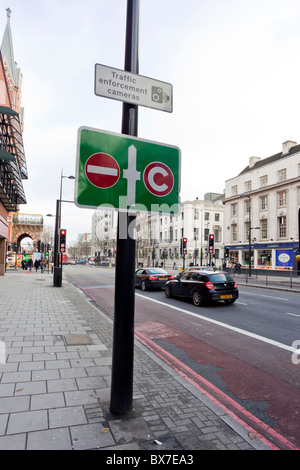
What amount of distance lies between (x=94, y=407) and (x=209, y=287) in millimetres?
8963

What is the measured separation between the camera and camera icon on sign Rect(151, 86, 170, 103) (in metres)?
3.56

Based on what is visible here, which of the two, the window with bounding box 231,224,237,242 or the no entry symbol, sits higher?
the window with bounding box 231,224,237,242

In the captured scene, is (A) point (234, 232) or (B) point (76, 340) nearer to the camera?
(B) point (76, 340)

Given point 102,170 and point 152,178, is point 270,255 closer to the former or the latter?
point 152,178

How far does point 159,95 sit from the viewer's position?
142 inches

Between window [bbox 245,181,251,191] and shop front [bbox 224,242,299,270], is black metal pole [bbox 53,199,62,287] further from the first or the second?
window [bbox 245,181,251,191]

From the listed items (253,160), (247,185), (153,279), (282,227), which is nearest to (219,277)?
(153,279)

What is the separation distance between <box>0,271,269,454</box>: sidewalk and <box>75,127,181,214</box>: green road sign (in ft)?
7.62

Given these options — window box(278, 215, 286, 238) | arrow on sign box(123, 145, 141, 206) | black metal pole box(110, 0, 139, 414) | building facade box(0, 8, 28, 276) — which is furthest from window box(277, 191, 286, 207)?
black metal pole box(110, 0, 139, 414)

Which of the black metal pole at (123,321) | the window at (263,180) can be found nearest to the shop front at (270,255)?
the window at (263,180)

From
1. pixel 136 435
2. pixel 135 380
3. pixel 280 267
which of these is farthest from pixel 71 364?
pixel 280 267

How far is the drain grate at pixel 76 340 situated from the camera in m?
6.16

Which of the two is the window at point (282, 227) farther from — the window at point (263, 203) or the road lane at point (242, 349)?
the road lane at point (242, 349)
